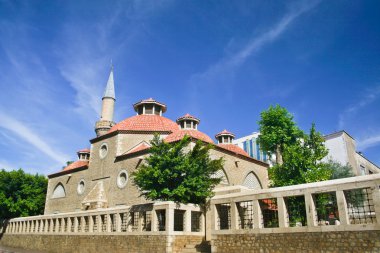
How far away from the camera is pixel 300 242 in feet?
33.7

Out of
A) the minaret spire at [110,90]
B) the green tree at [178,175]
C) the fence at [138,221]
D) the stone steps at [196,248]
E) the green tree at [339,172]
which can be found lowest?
the stone steps at [196,248]

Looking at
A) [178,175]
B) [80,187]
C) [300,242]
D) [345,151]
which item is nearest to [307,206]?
[300,242]

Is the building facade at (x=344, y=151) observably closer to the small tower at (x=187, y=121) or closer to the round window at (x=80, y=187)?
the small tower at (x=187, y=121)

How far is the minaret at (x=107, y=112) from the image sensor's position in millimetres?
31219

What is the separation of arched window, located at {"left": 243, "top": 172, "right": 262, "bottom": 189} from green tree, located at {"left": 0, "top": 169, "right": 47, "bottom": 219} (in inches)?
844

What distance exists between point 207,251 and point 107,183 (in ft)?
40.6

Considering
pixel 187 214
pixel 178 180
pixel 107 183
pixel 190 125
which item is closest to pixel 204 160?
pixel 178 180

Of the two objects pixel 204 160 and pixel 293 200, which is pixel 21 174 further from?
pixel 293 200

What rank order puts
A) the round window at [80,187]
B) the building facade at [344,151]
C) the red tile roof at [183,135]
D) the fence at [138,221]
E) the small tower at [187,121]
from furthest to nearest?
the building facade at [344,151] → the round window at [80,187] → the small tower at [187,121] → the red tile roof at [183,135] → the fence at [138,221]

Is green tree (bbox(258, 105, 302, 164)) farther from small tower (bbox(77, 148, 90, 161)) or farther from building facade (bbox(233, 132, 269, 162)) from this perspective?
building facade (bbox(233, 132, 269, 162))

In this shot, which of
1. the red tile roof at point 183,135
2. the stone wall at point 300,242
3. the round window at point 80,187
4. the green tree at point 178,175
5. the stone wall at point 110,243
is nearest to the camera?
the stone wall at point 300,242

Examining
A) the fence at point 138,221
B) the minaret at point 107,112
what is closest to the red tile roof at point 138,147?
the fence at point 138,221

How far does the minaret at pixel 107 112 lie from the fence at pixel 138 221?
1110 cm

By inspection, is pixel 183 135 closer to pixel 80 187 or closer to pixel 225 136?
pixel 225 136
